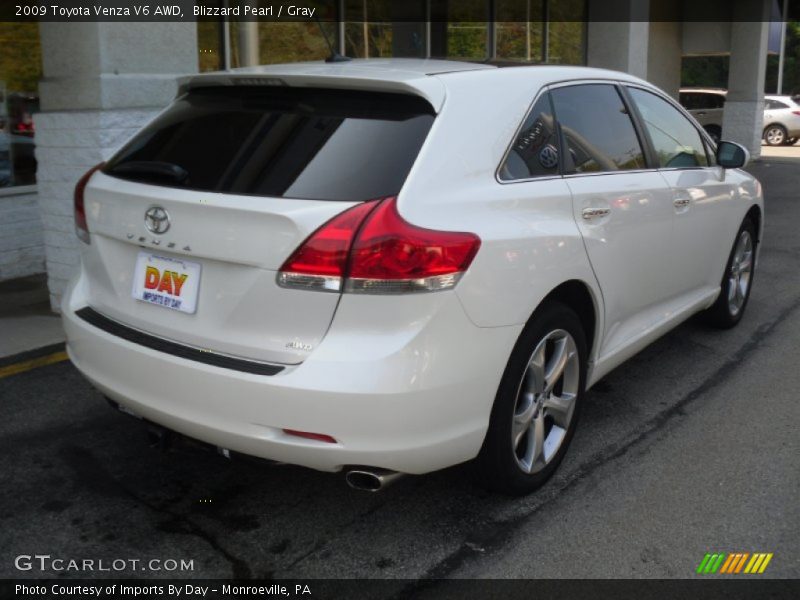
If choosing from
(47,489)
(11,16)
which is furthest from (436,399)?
(11,16)

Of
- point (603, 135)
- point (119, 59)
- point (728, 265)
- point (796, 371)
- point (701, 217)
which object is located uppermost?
point (119, 59)

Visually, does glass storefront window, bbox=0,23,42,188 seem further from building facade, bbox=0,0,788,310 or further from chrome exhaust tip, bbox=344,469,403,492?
chrome exhaust tip, bbox=344,469,403,492

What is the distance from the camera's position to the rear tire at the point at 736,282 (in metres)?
5.71

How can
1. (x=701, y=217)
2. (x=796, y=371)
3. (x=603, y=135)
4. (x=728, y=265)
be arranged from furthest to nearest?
(x=728, y=265)
(x=796, y=371)
(x=701, y=217)
(x=603, y=135)

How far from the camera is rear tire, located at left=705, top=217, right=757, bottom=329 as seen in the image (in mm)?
5711

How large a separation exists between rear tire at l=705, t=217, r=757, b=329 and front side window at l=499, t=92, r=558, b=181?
2.39 meters

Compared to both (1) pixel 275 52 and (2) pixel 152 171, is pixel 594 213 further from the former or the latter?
(1) pixel 275 52

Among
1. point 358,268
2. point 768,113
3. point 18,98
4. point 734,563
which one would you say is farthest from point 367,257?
point 768,113

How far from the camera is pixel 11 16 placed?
800cm

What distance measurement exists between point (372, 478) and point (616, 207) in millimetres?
1698

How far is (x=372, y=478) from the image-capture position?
2.98 metres

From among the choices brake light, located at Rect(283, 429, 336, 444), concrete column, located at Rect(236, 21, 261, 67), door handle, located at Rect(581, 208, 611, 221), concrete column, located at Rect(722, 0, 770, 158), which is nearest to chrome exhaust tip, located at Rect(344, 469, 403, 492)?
brake light, located at Rect(283, 429, 336, 444)

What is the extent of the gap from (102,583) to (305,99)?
1.79m

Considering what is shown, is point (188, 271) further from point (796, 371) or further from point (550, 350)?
point (796, 371)
